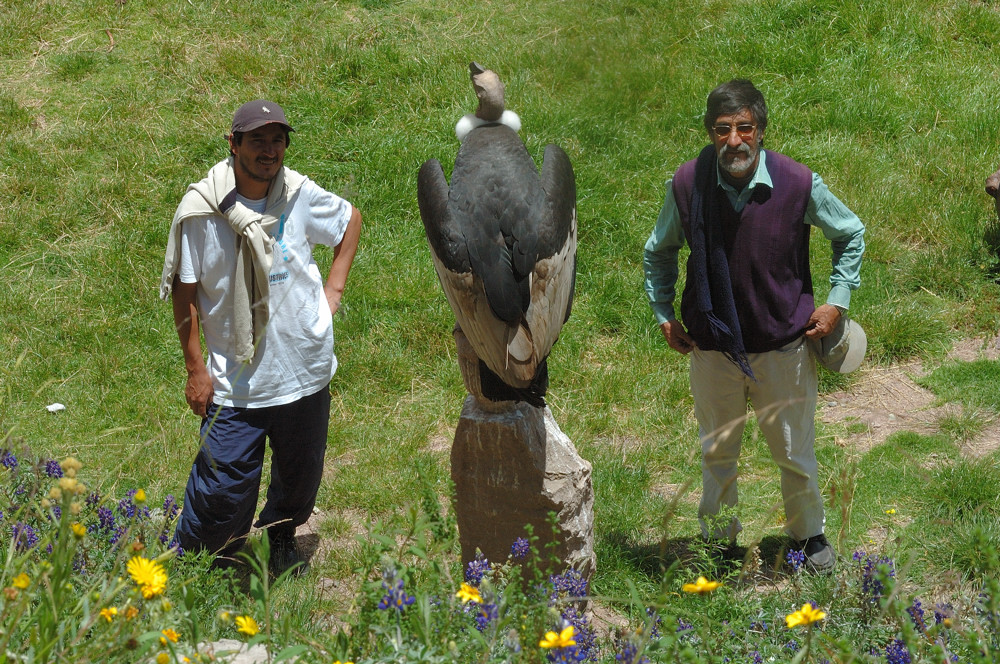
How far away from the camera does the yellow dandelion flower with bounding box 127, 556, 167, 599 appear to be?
1997 mm

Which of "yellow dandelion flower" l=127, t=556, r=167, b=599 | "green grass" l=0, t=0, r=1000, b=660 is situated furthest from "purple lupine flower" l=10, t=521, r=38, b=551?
"green grass" l=0, t=0, r=1000, b=660

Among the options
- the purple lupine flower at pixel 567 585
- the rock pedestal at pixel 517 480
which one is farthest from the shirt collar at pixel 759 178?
the purple lupine flower at pixel 567 585

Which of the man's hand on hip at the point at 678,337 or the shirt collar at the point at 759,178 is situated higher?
the shirt collar at the point at 759,178

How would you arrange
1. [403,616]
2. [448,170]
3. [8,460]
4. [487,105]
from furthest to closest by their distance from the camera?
[448,170] < [487,105] < [8,460] < [403,616]

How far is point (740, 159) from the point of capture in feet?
12.1

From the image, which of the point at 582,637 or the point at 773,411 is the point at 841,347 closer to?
the point at 773,411

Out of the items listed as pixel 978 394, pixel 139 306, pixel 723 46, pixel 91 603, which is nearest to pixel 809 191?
pixel 978 394

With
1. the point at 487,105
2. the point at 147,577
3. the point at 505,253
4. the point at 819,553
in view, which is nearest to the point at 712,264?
the point at 505,253

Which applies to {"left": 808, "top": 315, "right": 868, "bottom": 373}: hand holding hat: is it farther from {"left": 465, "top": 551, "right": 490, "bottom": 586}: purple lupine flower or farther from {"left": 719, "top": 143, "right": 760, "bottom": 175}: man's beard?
{"left": 465, "top": 551, "right": 490, "bottom": 586}: purple lupine flower

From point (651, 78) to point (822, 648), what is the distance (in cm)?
664

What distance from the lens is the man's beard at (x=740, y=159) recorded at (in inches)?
144

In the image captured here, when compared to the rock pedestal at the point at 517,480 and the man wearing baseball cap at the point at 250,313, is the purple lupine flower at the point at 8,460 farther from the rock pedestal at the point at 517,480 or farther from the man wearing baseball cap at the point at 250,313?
the rock pedestal at the point at 517,480

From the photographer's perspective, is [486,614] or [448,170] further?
[448,170]

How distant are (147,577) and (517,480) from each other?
1.97m
